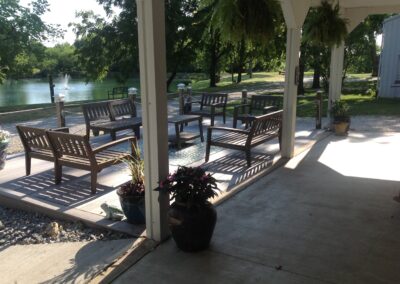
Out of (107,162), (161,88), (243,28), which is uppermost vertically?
(243,28)

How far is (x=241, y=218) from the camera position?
3.45 metres

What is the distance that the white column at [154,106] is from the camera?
2666mm

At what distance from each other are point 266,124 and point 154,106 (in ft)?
8.91

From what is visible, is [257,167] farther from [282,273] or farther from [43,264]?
[43,264]

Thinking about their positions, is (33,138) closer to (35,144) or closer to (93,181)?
(35,144)

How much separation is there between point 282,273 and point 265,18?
2655mm

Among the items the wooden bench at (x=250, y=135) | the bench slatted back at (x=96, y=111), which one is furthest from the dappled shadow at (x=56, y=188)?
the bench slatted back at (x=96, y=111)

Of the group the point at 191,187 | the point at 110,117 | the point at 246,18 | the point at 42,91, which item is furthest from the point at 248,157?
the point at 42,91

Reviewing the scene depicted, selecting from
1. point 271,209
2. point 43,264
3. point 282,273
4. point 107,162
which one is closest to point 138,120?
point 107,162

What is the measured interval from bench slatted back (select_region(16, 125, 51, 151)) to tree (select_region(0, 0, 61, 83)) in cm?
1348

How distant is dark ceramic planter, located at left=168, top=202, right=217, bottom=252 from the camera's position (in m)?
2.71

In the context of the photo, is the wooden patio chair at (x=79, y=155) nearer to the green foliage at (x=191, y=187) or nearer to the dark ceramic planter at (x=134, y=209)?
the dark ceramic planter at (x=134, y=209)

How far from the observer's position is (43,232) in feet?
11.1

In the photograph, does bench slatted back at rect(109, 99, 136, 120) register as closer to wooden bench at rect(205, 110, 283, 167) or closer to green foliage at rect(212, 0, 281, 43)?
wooden bench at rect(205, 110, 283, 167)
